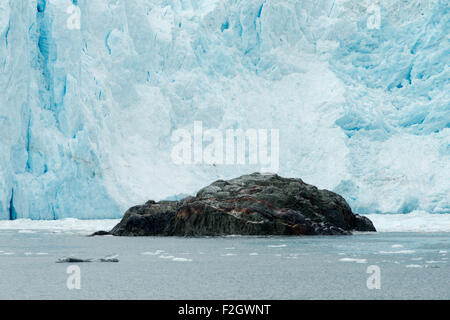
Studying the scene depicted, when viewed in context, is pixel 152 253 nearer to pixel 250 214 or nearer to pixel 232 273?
pixel 232 273

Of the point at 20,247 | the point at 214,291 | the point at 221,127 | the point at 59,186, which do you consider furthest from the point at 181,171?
the point at 214,291

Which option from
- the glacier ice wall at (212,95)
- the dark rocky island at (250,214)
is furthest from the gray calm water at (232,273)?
the glacier ice wall at (212,95)

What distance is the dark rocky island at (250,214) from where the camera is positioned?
1752 centimetres

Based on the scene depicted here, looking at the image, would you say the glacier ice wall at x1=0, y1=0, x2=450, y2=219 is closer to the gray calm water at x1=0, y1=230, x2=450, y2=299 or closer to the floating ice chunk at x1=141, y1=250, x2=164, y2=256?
the floating ice chunk at x1=141, y1=250, x2=164, y2=256

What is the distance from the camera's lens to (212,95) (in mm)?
30094

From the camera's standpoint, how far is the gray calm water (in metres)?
6.39

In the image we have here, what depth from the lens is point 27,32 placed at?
78.4 feet

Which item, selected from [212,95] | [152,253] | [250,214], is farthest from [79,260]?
[212,95]

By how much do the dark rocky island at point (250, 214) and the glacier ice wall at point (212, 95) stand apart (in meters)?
6.17

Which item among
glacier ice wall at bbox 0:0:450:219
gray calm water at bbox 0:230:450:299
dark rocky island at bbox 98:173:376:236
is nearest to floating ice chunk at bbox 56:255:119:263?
gray calm water at bbox 0:230:450:299

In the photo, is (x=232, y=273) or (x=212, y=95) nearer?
(x=232, y=273)

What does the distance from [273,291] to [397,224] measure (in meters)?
17.2

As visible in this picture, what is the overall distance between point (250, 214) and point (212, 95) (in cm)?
1343

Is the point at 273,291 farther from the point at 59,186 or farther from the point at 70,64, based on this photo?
the point at 70,64
